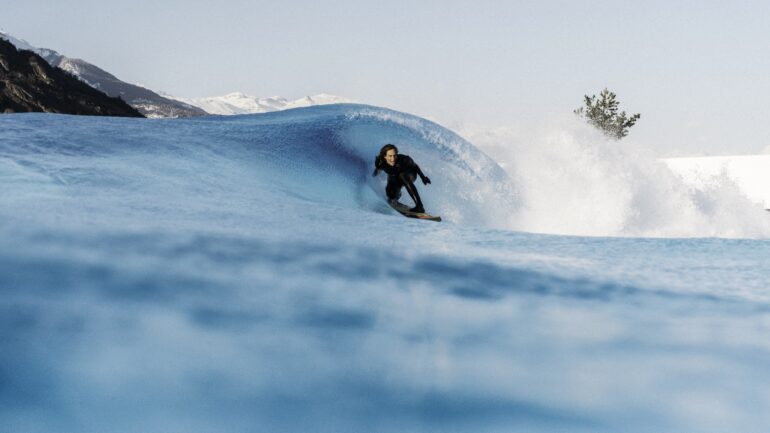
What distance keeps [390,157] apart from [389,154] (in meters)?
0.05

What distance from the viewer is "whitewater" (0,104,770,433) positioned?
2801 mm

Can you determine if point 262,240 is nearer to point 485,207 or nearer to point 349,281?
point 349,281

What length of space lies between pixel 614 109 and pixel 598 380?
43858 mm

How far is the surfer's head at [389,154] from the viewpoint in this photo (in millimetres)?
8562

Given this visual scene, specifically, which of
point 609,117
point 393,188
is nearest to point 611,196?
point 393,188

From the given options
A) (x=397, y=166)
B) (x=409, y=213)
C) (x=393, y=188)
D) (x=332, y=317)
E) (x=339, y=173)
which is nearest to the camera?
(x=332, y=317)

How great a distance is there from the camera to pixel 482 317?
3736 mm

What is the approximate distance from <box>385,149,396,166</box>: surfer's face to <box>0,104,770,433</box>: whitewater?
2101mm

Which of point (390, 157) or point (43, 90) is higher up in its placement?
point (43, 90)

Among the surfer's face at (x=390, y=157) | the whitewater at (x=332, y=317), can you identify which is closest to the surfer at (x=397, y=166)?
the surfer's face at (x=390, y=157)

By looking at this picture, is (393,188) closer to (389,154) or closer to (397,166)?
(397,166)

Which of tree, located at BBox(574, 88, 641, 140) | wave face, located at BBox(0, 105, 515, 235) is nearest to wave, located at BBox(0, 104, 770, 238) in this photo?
wave face, located at BBox(0, 105, 515, 235)

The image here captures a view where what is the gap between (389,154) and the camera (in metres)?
8.57

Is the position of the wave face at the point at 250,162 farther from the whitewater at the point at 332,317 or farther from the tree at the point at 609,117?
the tree at the point at 609,117
